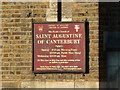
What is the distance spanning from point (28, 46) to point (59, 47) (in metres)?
0.90

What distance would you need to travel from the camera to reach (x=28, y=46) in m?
8.40

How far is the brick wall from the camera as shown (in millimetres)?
8312

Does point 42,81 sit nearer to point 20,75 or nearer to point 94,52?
point 20,75

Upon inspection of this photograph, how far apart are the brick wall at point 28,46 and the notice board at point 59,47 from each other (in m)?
0.18

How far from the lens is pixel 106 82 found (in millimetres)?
8375

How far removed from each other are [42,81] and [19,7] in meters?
2.25

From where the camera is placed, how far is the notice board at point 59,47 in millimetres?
8266

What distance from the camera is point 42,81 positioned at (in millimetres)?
8359

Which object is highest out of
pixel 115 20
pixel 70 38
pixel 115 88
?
pixel 115 20

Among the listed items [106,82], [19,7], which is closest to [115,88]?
[106,82]

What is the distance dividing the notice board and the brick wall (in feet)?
0.58

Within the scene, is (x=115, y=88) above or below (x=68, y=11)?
below

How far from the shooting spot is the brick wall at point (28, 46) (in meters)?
8.31

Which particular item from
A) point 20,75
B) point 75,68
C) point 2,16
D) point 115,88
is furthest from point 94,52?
point 2,16
